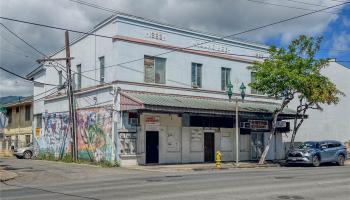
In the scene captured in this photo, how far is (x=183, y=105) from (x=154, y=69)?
3.54 m

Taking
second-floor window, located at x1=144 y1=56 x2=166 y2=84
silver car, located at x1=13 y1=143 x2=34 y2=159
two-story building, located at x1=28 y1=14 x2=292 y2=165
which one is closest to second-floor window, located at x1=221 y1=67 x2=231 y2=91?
two-story building, located at x1=28 y1=14 x2=292 y2=165

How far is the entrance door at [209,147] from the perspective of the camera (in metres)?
→ 33.8

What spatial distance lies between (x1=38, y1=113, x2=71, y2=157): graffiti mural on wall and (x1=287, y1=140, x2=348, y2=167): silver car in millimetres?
16286

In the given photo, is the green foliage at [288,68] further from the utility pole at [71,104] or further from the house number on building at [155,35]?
the utility pole at [71,104]

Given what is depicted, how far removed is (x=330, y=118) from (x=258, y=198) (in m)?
36.6

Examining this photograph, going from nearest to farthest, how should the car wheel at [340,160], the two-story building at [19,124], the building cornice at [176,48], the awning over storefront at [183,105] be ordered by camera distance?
1. the awning over storefront at [183,105]
2. the building cornice at [176,48]
3. the car wheel at [340,160]
4. the two-story building at [19,124]

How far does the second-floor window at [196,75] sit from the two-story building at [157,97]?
0.07 meters

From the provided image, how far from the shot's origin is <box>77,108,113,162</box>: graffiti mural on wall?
3022 cm

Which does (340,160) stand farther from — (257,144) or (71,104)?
(71,104)

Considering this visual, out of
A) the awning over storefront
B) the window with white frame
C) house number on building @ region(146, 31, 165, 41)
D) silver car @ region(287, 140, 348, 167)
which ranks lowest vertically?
silver car @ region(287, 140, 348, 167)

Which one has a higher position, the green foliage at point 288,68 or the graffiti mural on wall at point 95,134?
the green foliage at point 288,68

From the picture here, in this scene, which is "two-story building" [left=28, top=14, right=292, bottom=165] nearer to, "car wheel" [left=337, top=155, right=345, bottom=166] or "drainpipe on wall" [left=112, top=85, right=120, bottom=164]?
"drainpipe on wall" [left=112, top=85, right=120, bottom=164]

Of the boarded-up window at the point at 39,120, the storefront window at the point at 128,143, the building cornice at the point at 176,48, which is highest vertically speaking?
the building cornice at the point at 176,48

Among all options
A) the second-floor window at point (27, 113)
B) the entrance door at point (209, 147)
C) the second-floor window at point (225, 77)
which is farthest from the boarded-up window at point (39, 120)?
the second-floor window at point (225, 77)
